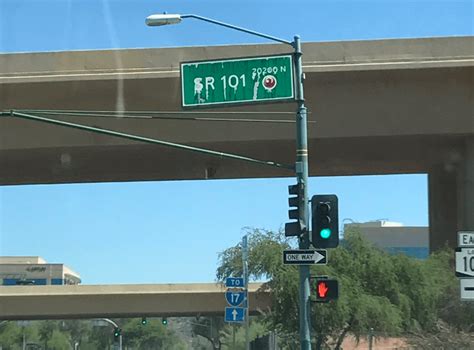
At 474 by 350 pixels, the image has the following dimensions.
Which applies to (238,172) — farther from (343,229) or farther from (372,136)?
(372,136)

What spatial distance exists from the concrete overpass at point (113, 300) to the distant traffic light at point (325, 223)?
127 ft

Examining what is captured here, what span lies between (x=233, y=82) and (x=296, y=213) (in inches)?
143

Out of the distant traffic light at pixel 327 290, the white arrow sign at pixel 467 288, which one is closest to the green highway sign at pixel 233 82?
the distant traffic light at pixel 327 290

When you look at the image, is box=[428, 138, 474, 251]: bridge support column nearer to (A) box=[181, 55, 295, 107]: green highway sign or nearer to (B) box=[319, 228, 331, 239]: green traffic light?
(B) box=[319, 228, 331, 239]: green traffic light

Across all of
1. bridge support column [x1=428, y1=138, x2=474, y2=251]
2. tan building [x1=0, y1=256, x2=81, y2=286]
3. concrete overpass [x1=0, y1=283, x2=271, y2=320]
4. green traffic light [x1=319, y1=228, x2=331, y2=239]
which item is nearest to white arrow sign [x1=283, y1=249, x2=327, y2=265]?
green traffic light [x1=319, y1=228, x2=331, y2=239]

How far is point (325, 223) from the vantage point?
750 inches

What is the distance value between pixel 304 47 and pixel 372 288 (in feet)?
33.6

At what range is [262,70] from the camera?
1922 cm

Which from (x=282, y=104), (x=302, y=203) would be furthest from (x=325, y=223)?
(x=282, y=104)

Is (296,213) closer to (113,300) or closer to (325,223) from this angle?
(325,223)

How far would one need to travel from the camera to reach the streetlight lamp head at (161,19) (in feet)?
58.9

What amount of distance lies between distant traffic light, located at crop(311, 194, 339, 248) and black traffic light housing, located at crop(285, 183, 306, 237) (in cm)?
88

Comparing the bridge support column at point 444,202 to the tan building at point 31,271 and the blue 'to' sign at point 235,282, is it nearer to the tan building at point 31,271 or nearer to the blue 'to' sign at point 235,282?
the blue 'to' sign at point 235,282

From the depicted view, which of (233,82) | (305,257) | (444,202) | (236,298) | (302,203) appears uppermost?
(233,82)
